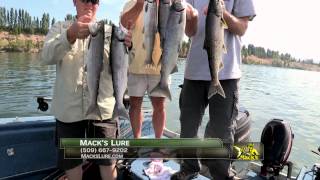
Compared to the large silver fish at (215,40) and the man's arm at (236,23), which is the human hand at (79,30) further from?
the man's arm at (236,23)

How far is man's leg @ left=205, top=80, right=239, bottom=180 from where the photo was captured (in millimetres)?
→ 3842

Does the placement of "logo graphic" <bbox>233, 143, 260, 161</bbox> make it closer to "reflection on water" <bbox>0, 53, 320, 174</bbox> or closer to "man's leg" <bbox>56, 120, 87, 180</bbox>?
"man's leg" <bbox>56, 120, 87, 180</bbox>

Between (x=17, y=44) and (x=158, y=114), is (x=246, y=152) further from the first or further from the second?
(x=17, y=44)

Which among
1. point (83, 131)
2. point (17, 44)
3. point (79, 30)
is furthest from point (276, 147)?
point (17, 44)

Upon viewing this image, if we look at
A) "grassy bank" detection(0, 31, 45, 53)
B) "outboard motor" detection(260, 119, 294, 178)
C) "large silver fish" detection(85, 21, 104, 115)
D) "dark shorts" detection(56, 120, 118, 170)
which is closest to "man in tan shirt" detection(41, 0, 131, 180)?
"dark shorts" detection(56, 120, 118, 170)

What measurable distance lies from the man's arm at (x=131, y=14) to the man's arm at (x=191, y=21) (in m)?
0.43

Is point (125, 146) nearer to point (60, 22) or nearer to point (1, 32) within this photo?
point (60, 22)

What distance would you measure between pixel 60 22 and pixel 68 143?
1.22m

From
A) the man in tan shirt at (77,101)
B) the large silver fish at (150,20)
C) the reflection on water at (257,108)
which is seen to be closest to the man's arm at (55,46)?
the man in tan shirt at (77,101)

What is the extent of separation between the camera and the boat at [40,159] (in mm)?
4586

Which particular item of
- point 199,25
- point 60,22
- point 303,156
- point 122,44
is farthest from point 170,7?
point 303,156

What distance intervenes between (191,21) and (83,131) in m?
1.55

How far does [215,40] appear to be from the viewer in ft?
10.9

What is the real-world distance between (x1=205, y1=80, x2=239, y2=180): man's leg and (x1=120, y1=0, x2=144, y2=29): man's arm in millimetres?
1079
